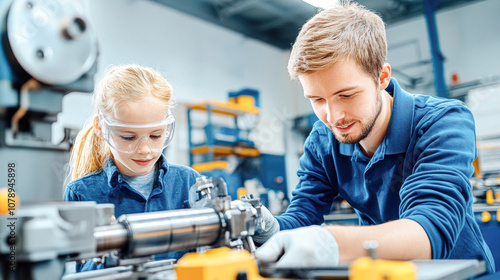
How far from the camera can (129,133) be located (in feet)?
3.90

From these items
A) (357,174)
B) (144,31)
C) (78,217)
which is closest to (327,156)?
(357,174)

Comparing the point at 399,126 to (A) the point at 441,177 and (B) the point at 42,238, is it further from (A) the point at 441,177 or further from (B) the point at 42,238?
(B) the point at 42,238

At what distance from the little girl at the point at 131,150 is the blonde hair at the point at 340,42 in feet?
1.46

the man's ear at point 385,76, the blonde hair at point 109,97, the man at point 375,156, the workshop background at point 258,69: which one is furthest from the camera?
the workshop background at point 258,69

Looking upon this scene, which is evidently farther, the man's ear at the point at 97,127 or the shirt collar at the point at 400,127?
the man's ear at the point at 97,127

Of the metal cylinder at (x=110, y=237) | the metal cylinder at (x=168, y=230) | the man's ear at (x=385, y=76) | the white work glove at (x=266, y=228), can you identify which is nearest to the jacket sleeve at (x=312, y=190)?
the white work glove at (x=266, y=228)

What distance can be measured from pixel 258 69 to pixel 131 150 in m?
5.31

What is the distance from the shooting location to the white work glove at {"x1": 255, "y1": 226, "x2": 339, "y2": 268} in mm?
635

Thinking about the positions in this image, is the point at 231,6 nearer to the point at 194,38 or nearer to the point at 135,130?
the point at 194,38

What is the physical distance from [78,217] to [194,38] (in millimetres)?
5049

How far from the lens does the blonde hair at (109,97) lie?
1.25 metres

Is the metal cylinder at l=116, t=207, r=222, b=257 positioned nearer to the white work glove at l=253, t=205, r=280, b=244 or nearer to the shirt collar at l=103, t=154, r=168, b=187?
the white work glove at l=253, t=205, r=280, b=244

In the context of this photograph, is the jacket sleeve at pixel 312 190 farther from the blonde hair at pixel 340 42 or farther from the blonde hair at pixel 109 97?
the blonde hair at pixel 109 97

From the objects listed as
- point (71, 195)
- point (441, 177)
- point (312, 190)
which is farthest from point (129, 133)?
point (441, 177)
